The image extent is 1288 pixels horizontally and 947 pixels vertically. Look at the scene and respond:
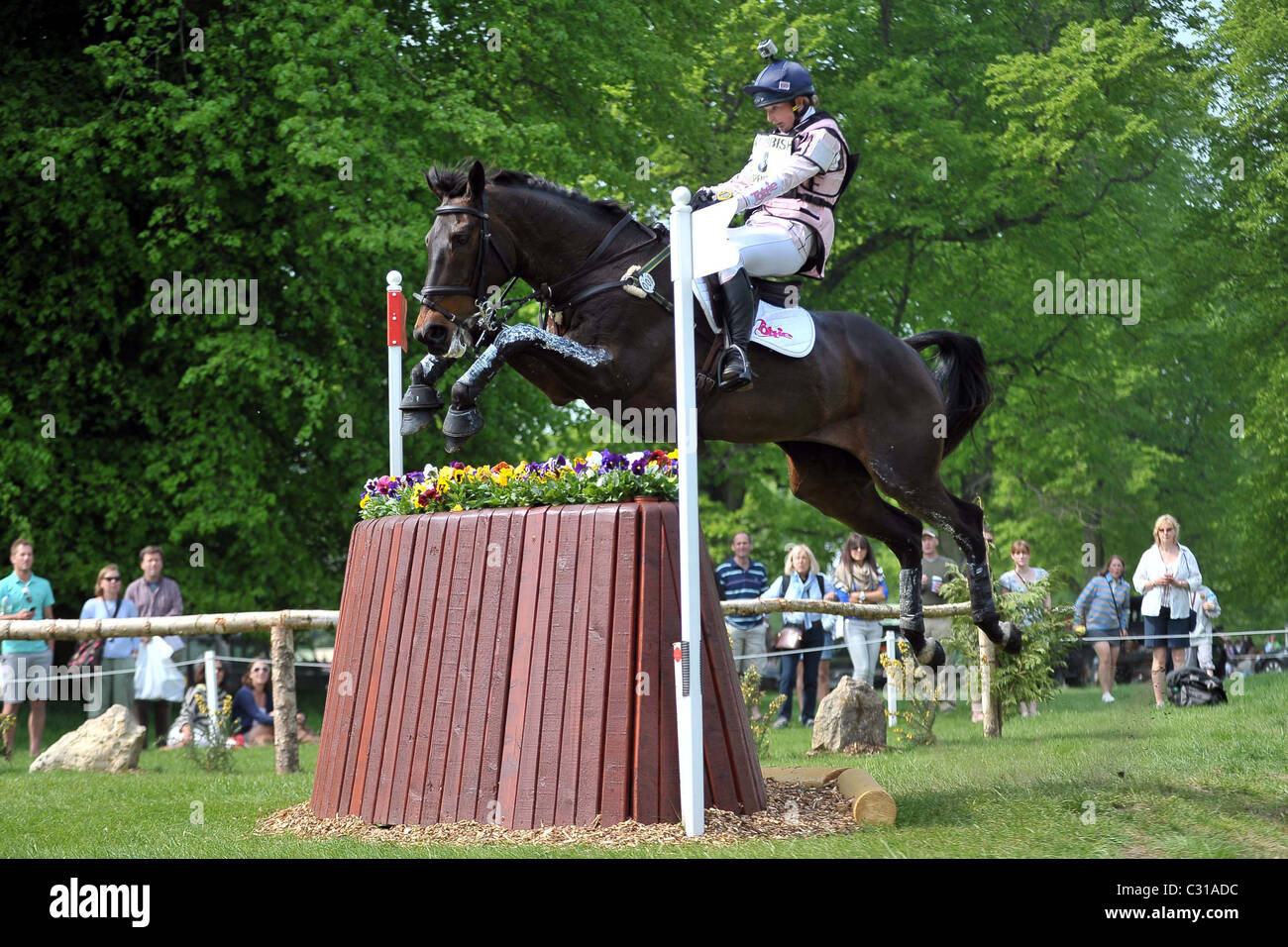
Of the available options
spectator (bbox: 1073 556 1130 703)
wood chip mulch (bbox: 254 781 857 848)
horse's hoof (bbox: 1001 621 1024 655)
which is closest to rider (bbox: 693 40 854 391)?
wood chip mulch (bbox: 254 781 857 848)

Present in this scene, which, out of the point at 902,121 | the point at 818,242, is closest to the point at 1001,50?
the point at 902,121

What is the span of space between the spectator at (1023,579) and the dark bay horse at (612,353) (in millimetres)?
4509

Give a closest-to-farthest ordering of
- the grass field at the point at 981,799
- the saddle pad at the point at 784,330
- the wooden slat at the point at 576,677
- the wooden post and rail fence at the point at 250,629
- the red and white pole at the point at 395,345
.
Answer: the grass field at the point at 981,799 < the wooden slat at the point at 576,677 < the saddle pad at the point at 784,330 < the red and white pole at the point at 395,345 < the wooden post and rail fence at the point at 250,629

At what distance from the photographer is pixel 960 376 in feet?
28.2

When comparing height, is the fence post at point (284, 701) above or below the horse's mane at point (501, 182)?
below

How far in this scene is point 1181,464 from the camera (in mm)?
28516

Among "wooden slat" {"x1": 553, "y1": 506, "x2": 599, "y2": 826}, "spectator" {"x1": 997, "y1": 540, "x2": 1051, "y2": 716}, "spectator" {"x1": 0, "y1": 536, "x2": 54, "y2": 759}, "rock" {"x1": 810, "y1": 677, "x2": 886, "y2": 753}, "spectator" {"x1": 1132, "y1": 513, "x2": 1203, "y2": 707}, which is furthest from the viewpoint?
"spectator" {"x1": 1132, "y1": 513, "x2": 1203, "y2": 707}

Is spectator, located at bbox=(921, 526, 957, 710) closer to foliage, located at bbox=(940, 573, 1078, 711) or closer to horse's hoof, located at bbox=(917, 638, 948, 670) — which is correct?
foliage, located at bbox=(940, 573, 1078, 711)

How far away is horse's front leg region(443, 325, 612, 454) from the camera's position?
255 inches

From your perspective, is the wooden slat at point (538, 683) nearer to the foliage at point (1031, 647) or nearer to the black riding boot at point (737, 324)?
the black riding boot at point (737, 324)

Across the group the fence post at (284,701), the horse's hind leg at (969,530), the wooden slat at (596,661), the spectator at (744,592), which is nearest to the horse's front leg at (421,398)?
the wooden slat at (596,661)

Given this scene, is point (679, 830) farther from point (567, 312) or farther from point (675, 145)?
point (675, 145)

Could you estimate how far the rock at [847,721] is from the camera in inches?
453

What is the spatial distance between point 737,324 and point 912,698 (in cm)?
590
